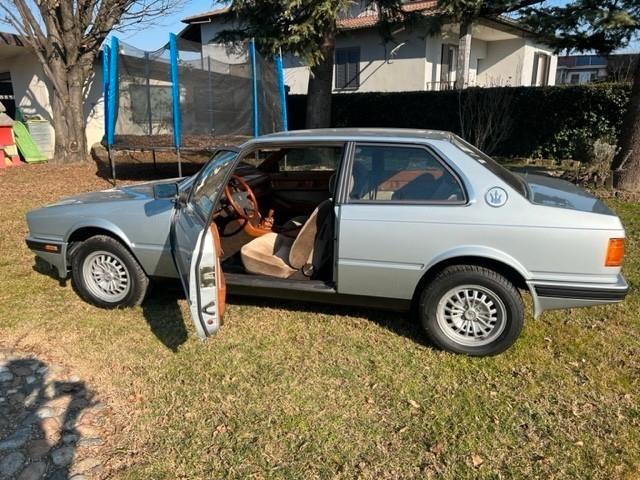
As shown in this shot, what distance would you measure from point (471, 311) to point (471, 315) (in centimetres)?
3

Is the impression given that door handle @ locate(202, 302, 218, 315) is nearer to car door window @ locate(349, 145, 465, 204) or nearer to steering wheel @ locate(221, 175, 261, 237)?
car door window @ locate(349, 145, 465, 204)

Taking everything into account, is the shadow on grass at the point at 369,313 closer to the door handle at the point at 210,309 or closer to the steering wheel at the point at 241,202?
the steering wheel at the point at 241,202

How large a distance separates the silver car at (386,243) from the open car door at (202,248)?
1 centimetres

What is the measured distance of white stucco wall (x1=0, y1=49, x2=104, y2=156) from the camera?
1556cm

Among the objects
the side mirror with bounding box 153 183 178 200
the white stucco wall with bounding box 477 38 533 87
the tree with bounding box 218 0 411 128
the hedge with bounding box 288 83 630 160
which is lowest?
the side mirror with bounding box 153 183 178 200

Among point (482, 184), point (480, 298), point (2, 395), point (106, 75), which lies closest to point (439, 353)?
point (480, 298)

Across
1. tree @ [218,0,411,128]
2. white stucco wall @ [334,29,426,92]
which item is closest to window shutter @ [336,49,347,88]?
white stucco wall @ [334,29,426,92]

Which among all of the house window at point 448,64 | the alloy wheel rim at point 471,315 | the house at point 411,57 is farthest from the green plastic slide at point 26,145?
the house window at point 448,64

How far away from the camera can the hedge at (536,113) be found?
12406 mm

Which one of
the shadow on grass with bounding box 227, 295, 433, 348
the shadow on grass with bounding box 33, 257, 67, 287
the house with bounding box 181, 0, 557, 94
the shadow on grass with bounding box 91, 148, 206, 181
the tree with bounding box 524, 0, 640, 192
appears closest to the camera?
the shadow on grass with bounding box 227, 295, 433, 348

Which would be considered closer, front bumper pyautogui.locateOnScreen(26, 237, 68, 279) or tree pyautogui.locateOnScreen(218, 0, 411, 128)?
front bumper pyautogui.locateOnScreen(26, 237, 68, 279)

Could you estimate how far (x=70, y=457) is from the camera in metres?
2.75

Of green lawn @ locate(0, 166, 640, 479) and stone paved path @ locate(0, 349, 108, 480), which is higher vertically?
green lawn @ locate(0, 166, 640, 479)

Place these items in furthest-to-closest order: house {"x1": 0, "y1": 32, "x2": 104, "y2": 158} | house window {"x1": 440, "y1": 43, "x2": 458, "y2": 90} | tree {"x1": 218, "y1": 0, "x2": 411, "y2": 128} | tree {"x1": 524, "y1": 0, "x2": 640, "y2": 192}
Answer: house window {"x1": 440, "y1": 43, "x2": 458, "y2": 90}, house {"x1": 0, "y1": 32, "x2": 104, "y2": 158}, tree {"x1": 218, "y1": 0, "x2": 411, "y2": 128}, tree {"x1": 524, "y1": 0, "x2": 640, "y2": 192}
